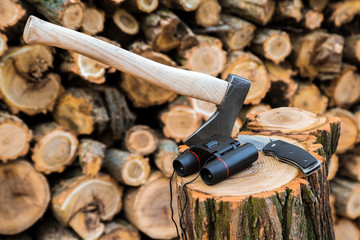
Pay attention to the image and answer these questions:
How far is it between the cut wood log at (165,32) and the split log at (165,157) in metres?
0.71

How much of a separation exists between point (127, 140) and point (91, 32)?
0.77 meters

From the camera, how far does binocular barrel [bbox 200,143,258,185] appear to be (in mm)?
1252

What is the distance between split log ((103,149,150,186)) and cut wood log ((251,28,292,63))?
1354 mm

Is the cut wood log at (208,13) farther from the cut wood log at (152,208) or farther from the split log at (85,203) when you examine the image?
the split log at (85,203)

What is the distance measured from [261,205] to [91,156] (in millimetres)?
1320

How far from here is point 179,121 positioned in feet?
8.46

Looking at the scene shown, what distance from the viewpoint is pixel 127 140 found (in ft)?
7.93

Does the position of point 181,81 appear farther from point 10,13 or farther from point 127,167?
point 10,13

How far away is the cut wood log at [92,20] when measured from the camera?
2164 millimetres

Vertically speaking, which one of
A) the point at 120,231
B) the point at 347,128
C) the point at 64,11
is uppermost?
the point at 64,11

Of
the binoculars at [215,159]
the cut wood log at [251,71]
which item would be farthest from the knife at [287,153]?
the cut wood log at [251,71]

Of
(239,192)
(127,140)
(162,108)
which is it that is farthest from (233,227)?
(162,108)

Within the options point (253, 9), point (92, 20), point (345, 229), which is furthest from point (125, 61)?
point (345, 229)

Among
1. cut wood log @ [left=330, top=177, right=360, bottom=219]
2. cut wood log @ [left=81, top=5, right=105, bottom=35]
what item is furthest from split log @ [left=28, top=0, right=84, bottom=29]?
cut wood log @ [left=330, top=177, right=360, bottom=219]
